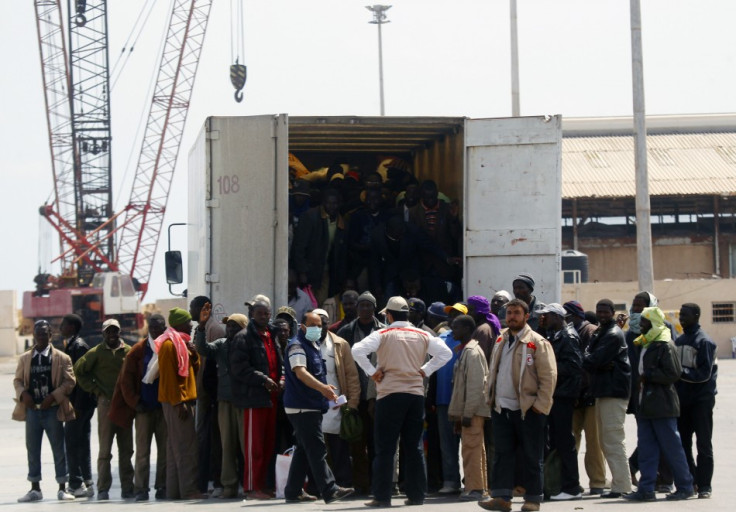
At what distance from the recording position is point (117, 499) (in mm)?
11102

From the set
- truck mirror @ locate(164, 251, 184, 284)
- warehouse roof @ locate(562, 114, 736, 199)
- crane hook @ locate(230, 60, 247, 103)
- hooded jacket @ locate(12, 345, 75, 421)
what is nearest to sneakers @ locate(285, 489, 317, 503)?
hooded jacket @ locate(12, 345, 75, 421)

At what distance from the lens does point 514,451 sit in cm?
926

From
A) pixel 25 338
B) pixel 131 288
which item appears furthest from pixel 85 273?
pixel 131 288

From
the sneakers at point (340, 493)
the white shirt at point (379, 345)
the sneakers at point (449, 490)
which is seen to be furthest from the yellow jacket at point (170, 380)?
the sneakers at point (449, 490)

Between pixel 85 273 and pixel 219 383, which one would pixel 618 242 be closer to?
pixel 85 273

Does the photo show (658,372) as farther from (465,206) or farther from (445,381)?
(465,206)

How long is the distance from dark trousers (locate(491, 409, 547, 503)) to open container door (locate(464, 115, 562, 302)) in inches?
98.6

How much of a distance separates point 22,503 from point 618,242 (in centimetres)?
3757

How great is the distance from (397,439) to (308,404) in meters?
0.78

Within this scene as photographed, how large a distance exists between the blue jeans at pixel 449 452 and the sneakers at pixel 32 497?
3.64m

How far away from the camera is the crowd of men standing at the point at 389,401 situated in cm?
948

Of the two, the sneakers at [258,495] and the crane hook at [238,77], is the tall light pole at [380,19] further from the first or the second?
the sneakers at [258,495]

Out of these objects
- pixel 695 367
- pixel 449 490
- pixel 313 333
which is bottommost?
pixel 449 490

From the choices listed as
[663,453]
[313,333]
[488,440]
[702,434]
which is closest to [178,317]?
[313,333]
